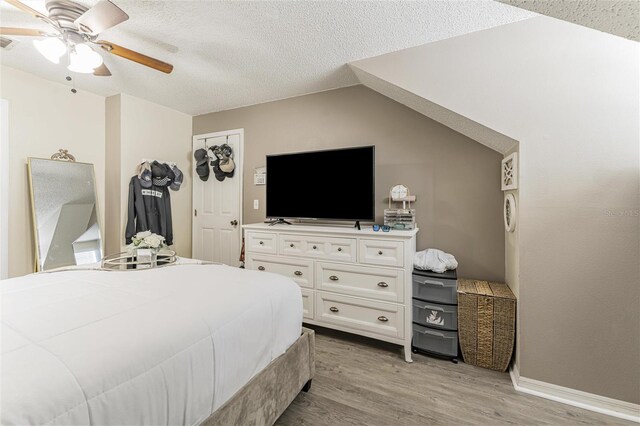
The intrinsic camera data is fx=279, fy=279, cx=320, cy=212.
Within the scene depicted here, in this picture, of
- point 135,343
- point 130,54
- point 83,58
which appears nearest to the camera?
point 135,343

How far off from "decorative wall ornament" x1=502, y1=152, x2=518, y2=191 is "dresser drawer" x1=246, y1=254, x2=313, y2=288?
1718 mm

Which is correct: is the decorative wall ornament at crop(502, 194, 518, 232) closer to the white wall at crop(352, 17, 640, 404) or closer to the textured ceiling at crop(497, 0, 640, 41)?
the white wall at crop(352, 17, 640, 404)

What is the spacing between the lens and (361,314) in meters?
2.39

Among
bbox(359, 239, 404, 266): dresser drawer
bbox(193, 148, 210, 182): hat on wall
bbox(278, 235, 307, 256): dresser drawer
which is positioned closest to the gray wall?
bbox(359, 239, 404, 266): dresser drawer

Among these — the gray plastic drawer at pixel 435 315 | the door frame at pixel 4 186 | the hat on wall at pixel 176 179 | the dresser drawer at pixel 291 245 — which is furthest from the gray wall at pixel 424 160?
the door frame at pixel 4 186

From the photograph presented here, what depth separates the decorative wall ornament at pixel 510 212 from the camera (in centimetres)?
198

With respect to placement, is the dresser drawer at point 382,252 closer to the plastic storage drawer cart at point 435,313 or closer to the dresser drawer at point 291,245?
the plastic storage drawer cart at point 435,313

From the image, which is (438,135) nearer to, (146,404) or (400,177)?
(400,177)

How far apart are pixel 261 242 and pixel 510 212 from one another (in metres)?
2.19

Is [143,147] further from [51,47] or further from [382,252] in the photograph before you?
[382,252]

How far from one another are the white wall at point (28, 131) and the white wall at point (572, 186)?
4017 millimetres

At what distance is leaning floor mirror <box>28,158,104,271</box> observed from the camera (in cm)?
280

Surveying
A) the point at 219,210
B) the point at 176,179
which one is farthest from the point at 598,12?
the point at 176,179

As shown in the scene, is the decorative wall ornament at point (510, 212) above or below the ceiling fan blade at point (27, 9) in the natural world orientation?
below
